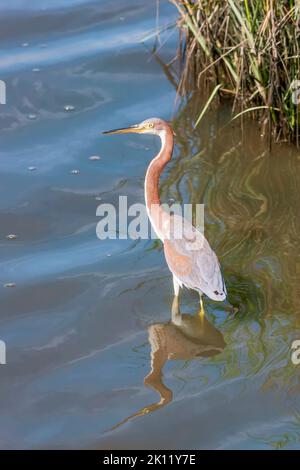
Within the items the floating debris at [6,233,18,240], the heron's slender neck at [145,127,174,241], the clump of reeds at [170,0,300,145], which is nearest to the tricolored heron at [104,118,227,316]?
the heron's slender neck at [145,127,174,241]

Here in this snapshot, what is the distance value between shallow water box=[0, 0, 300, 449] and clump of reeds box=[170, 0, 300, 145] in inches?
10.8

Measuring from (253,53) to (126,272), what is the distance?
2003mm

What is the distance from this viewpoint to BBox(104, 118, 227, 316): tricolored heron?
17.8ft

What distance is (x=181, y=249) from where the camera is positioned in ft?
18.8

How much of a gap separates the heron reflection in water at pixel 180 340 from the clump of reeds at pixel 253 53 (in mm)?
1984

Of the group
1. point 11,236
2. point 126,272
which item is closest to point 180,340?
point 126,272

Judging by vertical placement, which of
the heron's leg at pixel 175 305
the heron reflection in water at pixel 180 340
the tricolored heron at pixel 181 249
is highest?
the tricolored heron at pixel 181 249

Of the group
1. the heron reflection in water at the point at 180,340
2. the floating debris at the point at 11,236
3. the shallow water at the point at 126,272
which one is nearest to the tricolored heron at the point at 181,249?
the heron reflection in water at the point at 180,340

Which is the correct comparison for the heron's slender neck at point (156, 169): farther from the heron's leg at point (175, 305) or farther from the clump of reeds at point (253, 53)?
the clump of reeds at point (253, 53)

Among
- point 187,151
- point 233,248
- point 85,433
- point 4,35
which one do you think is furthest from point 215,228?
point 4,35

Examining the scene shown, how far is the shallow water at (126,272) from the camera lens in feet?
15.9

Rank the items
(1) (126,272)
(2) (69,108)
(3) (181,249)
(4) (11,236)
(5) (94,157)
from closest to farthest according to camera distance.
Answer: (3) (181,249) < (1) (126,272) < (4) (11,236) < (5) (94,157) < (2) (69,108)

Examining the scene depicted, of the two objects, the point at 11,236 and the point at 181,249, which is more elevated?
the point at 11,236

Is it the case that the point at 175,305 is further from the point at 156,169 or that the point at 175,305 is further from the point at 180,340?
the point at 156,169
